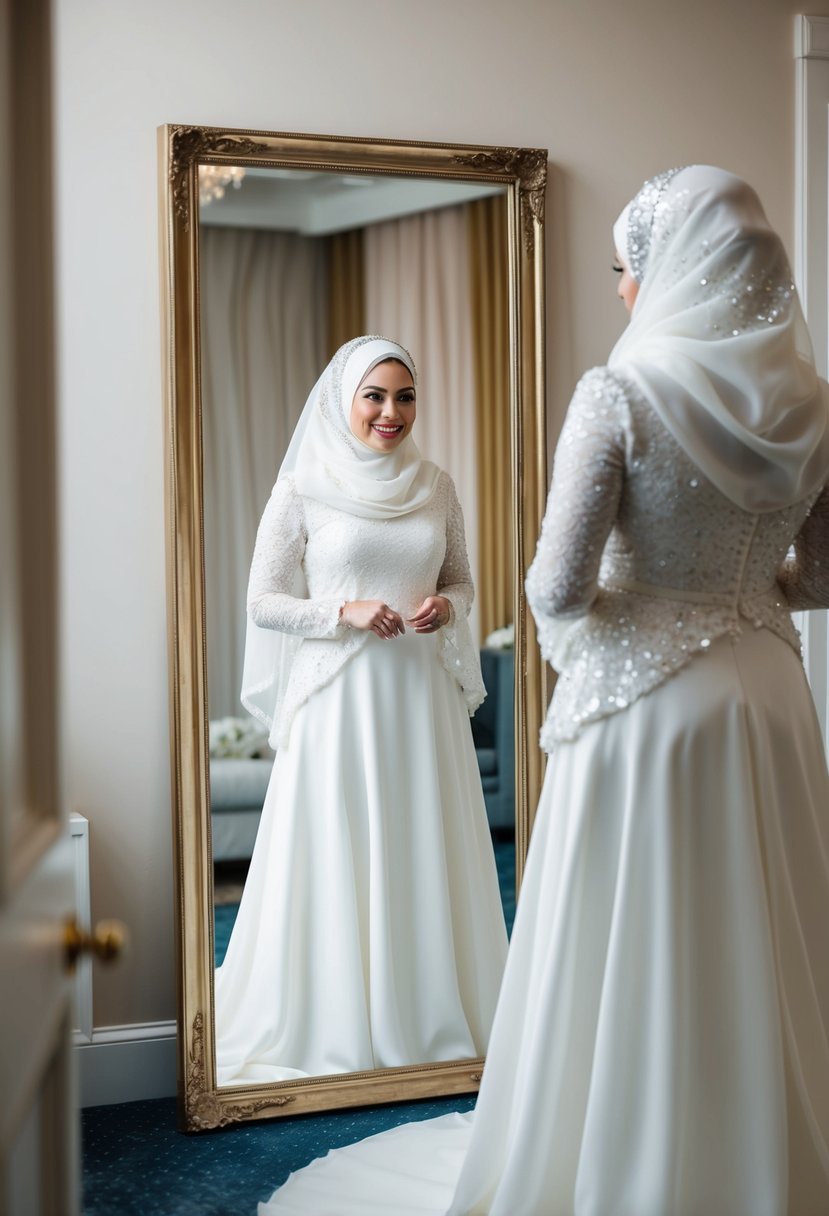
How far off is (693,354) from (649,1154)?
119cm

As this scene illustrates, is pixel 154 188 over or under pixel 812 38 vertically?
under

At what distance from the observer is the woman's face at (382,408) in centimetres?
294

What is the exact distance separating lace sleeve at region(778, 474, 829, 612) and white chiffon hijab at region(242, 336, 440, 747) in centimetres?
95

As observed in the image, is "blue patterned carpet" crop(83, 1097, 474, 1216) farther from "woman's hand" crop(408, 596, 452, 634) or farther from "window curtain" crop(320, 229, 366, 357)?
"window curtain" crop(320, 229, 366, 357)

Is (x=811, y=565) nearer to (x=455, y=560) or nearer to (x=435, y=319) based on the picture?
(x=455, y=560)

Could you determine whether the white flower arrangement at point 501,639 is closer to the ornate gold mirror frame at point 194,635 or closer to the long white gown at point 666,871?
the ornate gold mirror frame at point 194,635

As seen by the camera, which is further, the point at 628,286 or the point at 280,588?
the point at 280,588

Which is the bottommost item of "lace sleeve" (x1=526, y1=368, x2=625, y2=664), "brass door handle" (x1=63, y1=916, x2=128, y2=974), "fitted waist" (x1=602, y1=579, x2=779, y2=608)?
"brass door handle" (x1=63, y1=916, x2=128, y2=974)

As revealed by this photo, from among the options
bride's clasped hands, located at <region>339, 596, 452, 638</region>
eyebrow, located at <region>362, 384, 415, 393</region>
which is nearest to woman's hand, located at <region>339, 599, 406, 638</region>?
bride's clasped hands, located at <region>339, 596, 452, 638</region>

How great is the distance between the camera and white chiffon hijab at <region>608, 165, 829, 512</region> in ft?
6.53

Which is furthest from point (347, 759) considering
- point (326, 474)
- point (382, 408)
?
point (382, 408)

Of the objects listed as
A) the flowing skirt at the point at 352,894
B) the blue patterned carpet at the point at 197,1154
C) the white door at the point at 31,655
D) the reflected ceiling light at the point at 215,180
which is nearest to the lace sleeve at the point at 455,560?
the flowing skirt at the point at 352,894

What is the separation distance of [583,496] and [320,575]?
1.04 metres

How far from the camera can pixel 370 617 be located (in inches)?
113
